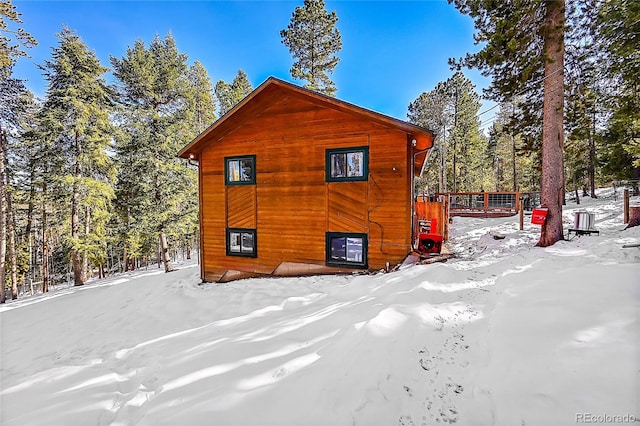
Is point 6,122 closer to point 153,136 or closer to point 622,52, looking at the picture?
point 153,136

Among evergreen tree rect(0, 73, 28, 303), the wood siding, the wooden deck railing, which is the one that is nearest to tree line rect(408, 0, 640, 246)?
the wood siding

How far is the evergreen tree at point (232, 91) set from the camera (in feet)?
87.9

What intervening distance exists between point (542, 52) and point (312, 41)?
15405 mm

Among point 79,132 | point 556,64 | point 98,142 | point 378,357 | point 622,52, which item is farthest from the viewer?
point 98,142

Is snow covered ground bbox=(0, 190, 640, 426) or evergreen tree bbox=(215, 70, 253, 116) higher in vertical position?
evergreen tree bbox=(215, 70, 253, 116)

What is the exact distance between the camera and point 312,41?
63.1 feet

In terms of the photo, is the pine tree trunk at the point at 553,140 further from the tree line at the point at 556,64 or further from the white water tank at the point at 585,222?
the white water tank at the point at 585,222

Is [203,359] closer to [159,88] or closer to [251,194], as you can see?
[251,194]

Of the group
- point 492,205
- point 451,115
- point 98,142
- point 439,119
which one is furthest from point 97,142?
point 451,115

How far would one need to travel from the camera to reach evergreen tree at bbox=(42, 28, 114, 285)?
13.9m

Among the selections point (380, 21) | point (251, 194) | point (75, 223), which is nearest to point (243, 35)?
point (380, 21)

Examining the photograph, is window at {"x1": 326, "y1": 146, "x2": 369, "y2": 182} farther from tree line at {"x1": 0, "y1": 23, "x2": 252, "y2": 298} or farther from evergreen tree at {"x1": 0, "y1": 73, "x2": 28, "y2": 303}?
evergreen tree at {"x1": 0, "y1": 73, "x2": 28, "y2": 303}

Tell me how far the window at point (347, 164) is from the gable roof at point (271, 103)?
1092 mm

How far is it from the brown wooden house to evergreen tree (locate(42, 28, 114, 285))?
9594 millimetres
